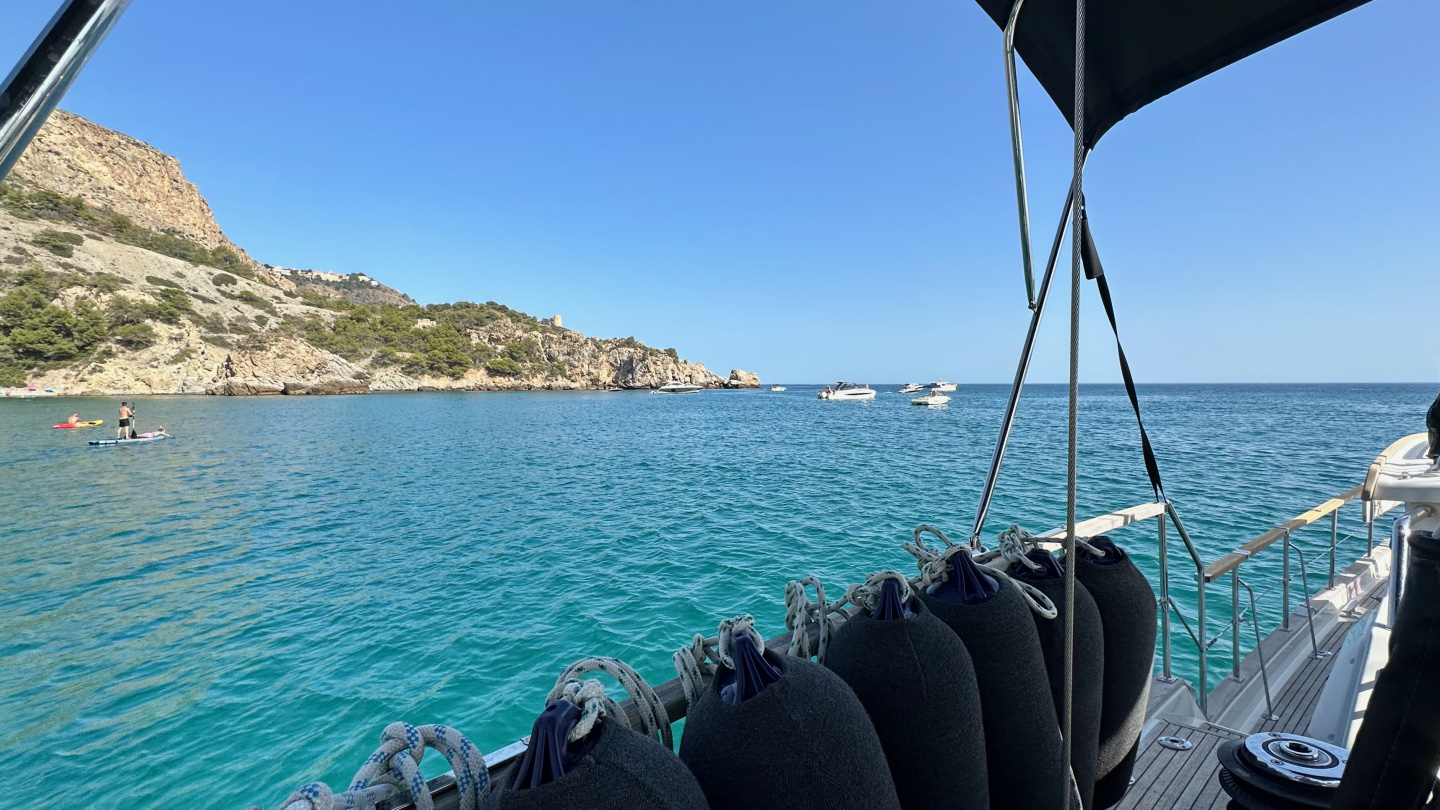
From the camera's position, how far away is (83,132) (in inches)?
2913

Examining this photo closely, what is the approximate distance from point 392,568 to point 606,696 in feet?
30.3

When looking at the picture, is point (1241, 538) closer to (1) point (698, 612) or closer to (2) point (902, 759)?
(1) point (698, 612)

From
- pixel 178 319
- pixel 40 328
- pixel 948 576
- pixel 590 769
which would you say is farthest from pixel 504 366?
Answer: pixel 590 769

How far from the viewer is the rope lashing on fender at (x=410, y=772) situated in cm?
91

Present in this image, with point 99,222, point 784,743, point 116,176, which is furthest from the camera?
point 116,176

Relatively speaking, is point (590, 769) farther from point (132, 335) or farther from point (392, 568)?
point (132, 335)

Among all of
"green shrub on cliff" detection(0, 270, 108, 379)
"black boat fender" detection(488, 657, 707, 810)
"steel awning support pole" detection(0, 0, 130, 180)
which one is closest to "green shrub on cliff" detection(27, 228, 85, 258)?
"green shrub on cliff" detection(0, 270, 108, 379)

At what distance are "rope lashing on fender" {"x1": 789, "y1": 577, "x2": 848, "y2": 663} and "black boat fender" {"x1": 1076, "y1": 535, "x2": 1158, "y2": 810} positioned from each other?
0.83m

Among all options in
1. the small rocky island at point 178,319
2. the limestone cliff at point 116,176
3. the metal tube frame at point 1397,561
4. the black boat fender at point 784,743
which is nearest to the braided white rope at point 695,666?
the black boat fender at point 784,743

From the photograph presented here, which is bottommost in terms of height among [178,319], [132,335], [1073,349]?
[1073,349]

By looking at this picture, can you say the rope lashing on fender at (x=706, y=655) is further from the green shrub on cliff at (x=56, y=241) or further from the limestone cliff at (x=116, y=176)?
the limestone cliff at (x=116, y=176)

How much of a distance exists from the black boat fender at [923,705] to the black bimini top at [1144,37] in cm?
200

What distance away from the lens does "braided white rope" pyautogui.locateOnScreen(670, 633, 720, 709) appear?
4.12ft

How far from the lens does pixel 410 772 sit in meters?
0.93
